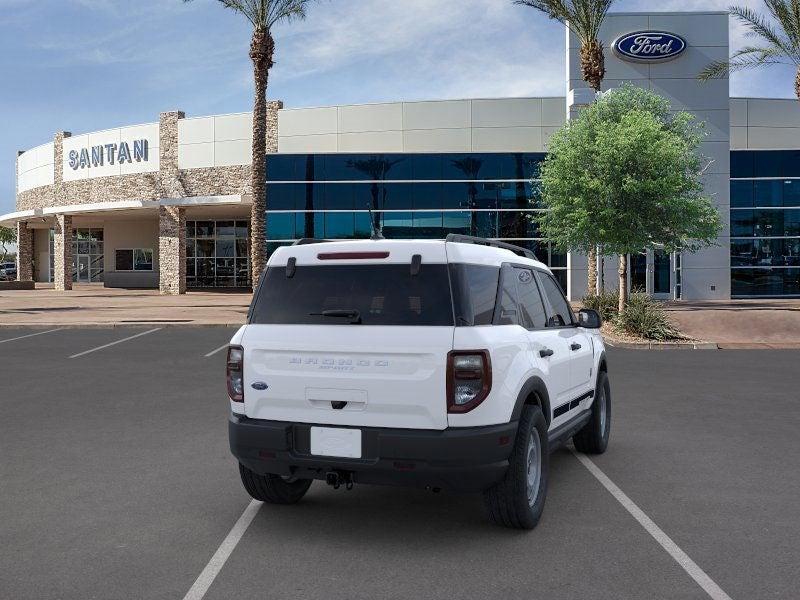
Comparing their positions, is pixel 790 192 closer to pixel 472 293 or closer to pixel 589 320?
pixel 589 320

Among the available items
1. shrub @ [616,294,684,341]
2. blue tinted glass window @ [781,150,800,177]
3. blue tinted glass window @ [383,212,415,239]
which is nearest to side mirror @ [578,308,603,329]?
shrub @ [616,294,684,341]

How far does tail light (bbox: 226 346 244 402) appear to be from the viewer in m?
4.74

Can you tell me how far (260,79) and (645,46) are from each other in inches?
657

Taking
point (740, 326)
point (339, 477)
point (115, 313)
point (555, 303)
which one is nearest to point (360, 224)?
point (115, 313)

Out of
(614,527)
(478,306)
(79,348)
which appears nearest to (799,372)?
(614,527)

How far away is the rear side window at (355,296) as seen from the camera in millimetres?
4457

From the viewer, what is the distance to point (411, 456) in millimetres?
→ 4285

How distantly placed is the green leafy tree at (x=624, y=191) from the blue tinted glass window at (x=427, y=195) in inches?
428

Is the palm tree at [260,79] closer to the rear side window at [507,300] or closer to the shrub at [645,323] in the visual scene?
the shrub at [645,323]

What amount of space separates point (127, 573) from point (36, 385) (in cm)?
779

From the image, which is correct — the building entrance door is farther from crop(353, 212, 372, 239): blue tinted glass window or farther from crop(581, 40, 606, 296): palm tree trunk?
crop(581, 40, 606, 296): palm tree trunk

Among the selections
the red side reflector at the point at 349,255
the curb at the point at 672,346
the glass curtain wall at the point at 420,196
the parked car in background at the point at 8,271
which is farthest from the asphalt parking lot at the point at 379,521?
the parked car in background at the point at 8,271

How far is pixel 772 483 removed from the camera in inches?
232

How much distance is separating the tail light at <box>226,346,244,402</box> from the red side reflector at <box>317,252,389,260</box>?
783 mm
